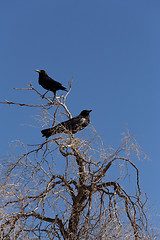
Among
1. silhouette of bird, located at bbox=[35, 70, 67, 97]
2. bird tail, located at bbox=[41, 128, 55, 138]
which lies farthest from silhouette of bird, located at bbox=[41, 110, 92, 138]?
silhouette of bird, located at bbox=[35, 70, 67, 97]

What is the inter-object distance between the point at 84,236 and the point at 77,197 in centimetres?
71

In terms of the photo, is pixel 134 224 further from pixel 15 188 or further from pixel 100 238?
pixel 15 188

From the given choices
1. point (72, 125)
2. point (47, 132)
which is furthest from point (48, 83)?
point (47, 132)

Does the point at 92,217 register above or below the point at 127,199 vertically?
below

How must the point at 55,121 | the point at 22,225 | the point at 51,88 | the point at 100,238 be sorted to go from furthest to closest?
the point at 51,88, the point at 55,121, the point at 22,225, the point at 100,238

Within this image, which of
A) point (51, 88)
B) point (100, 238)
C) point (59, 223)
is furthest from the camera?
point (51, 88)

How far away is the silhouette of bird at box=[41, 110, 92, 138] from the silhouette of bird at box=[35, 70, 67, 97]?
624mm

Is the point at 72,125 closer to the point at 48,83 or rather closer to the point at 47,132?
the point at 47,132

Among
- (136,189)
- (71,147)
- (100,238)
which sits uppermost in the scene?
(71,147)

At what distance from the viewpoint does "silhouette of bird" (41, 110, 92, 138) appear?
5.24 m

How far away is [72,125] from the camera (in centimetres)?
557

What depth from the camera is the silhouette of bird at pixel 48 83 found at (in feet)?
20.0

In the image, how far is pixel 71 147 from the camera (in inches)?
198

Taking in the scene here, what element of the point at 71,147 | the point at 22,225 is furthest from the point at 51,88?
the point at 22,225
